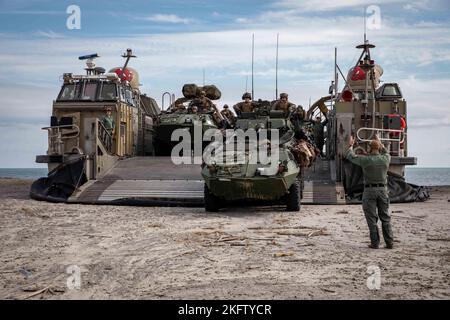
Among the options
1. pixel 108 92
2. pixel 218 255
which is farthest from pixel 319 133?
pixel 218 255

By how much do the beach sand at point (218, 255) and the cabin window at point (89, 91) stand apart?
19.1ft

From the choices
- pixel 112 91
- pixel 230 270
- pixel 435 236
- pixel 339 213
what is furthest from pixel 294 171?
pixel 112 91

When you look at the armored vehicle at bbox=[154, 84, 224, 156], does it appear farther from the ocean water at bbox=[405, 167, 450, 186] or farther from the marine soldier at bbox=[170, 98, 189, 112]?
the ocean water at bbox=[405, 167, 450, 186]

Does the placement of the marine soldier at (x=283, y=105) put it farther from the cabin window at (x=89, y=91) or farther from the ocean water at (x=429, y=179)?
the ocean water at (x=429, y=179)

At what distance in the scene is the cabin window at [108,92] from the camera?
54.8ft

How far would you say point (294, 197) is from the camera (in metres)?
11.5

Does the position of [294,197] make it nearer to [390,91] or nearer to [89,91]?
[390,91]

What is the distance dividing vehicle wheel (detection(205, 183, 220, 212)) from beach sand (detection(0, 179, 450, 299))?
0.28m

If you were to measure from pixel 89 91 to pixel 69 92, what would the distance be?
0.54 metres

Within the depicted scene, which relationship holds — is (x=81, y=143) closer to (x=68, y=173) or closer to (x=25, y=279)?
(x=68, y=173)

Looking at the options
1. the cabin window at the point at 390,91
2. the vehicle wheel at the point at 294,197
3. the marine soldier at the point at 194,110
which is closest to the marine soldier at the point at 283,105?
the cabin window at the point at 390,91

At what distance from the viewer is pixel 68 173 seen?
1402cm
